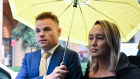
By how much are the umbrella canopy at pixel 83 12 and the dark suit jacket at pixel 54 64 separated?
0.46m

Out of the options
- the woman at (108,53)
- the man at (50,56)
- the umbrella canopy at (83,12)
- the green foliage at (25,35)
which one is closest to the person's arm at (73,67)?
the man at (50,56)

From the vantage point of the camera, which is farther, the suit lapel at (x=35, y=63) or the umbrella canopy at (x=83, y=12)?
the umbrella canopy at (x=83, y=12)

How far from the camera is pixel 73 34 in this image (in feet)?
7.82

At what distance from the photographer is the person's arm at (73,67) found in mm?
1658

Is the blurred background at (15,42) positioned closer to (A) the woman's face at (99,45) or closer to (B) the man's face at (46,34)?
(B) the man's face at (46,34)

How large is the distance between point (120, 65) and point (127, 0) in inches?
27.3

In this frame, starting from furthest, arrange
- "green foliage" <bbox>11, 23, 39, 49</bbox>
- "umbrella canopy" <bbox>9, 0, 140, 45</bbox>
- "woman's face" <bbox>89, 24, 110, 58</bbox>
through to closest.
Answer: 1. "green foliage" <bbox>11, 23, 39, 49</bbox>
2. "umbrella canopy" <bbox>9, 0, 140, 45</bbox>
3. "woman's face" <bbox>89, 24, 110, 58</bbox>

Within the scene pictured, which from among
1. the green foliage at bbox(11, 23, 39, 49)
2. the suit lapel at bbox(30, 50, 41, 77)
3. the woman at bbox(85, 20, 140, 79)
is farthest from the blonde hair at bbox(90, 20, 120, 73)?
the green foliage at bbox(11, 23, 39, 49)

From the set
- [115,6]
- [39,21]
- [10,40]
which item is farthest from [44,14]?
[10,40]

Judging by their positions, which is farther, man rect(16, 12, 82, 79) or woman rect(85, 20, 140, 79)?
man rect(16, 12, 82, 79)

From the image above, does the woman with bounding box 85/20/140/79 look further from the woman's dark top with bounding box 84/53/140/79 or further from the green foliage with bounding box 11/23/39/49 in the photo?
the green foliage with bounding box 11/23/39/49

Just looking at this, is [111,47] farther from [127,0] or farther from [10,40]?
[10,40]

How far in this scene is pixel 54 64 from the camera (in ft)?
5.52

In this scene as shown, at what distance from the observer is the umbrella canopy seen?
212 cm
